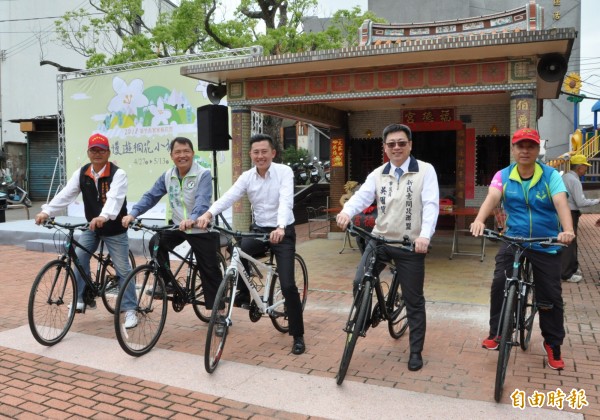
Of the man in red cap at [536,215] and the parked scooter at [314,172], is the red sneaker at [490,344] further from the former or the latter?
the parked scooter at [314,172]

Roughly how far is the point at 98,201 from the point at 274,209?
1.69m

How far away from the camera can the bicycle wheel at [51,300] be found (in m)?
4.66

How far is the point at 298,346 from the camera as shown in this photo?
4.55m

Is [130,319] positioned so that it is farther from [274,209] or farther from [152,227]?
[274,209]

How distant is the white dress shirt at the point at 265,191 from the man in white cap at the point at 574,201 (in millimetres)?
4166

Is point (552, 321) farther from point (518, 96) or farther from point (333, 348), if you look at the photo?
point (518, 96)

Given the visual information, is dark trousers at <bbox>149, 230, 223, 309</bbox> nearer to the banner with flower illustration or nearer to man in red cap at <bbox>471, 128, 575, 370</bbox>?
man in red cap at <bbox>471, 128, 575, 370</bbox>

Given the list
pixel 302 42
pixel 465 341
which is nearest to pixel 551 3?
pixel 302 42

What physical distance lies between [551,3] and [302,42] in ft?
33.3

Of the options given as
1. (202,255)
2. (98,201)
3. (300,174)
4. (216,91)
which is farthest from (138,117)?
(300,174)

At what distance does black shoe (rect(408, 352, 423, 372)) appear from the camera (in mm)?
4102

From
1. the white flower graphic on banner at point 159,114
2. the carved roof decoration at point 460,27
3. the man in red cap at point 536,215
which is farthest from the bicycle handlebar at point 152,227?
the white flower graphic on banner at point 159,114

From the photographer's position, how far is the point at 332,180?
12.7 metres

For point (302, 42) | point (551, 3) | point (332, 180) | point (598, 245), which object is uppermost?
point (551, 3)
